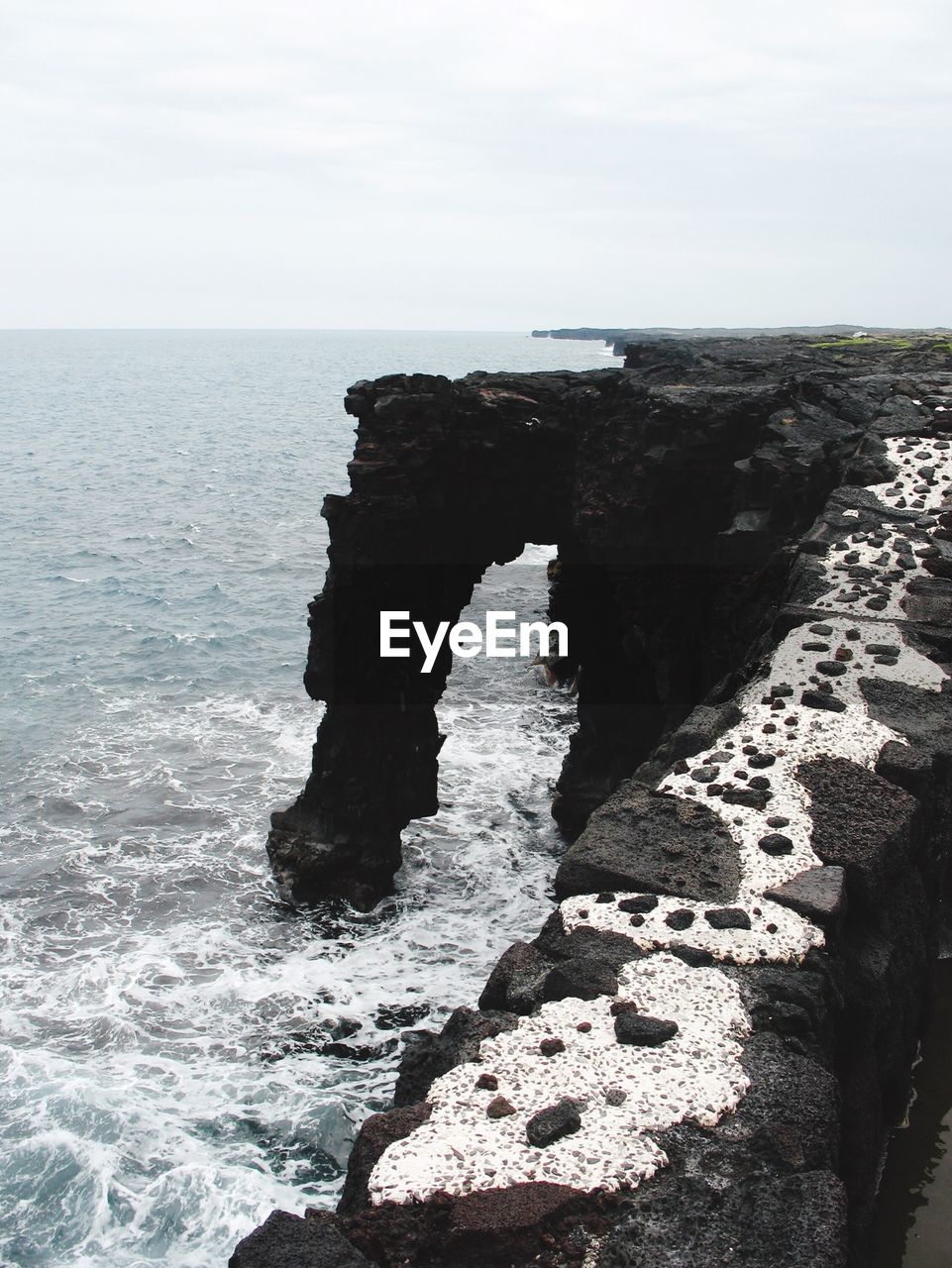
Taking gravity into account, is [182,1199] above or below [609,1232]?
below

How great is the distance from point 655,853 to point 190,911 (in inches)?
560

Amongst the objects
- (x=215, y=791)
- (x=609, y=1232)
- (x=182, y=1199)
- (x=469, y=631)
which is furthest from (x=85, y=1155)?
(x=469, y=631)

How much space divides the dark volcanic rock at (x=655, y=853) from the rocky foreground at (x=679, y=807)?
30mm

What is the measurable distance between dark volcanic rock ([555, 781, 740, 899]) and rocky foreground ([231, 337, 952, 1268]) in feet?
0.10

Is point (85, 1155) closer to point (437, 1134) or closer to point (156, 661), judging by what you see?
point (437, 1134)

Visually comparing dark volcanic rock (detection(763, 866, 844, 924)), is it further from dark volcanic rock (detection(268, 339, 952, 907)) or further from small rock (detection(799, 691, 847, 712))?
dark volcanic rock (detection(268, 339, 952, 907))

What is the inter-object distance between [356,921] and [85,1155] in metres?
7.56

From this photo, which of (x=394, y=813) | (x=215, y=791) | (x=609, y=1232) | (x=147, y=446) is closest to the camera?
(x=609, y=1232)

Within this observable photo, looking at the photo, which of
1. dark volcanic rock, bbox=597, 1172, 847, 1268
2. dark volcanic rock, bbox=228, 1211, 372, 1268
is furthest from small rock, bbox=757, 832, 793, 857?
dark volcanic rock, bbox=228, 1211, 372, 1268

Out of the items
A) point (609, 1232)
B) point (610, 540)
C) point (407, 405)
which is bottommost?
point (609, 1232)

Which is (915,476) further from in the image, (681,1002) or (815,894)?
(681,1002)

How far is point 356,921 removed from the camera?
2144cm

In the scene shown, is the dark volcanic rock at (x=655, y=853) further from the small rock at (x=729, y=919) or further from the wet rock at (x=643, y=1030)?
the wet rock at (x=643, y=1030)

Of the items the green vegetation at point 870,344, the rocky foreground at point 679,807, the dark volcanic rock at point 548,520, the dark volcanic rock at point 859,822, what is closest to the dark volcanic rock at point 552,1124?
the rocky foreground at point 679,807
